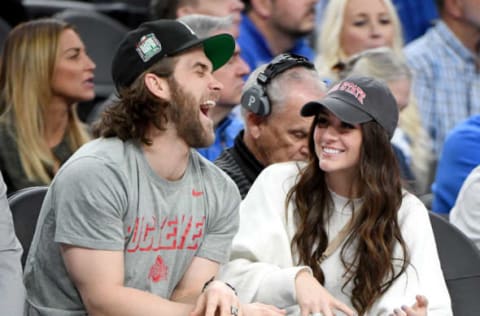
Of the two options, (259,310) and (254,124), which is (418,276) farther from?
(254,124)

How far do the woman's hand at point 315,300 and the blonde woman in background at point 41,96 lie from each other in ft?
5.28

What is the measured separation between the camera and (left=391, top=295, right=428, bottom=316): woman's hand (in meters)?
3.81

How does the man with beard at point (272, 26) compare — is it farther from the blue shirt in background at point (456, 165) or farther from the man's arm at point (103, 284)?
the man's arm at point (103, 284)

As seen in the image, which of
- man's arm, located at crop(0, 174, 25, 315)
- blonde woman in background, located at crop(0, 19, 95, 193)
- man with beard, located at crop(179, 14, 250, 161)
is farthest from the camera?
man with beard, located at crop(179, 14, 250, 161)

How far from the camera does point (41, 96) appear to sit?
543 cm

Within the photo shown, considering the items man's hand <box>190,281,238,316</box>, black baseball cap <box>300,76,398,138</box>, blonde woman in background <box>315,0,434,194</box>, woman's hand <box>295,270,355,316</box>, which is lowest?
blonde woman in background <box>315,0,434,194</box>

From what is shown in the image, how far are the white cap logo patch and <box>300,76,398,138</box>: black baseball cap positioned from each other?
23.9 inches

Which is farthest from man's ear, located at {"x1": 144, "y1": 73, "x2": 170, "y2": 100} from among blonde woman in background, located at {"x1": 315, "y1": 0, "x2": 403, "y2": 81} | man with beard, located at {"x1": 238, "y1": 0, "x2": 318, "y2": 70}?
man with beard, located at {"x1": 238, "y1": 0, "x2": 318, "y2": 70}

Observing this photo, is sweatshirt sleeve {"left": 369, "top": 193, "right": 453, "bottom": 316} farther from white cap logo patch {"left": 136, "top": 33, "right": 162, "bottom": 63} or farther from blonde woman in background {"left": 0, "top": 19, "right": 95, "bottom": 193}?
blonde woman in background {"left": 0, "top": 19, "right": 95, "bottom": 193}

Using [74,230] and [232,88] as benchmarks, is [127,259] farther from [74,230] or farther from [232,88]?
[232,88]

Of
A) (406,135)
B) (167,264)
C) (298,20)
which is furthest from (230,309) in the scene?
(298,20)

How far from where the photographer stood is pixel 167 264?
3.87m

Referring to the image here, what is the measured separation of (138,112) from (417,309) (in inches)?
43.6

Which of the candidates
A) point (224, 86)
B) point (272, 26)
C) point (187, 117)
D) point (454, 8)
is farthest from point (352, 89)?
point (454, 8)
